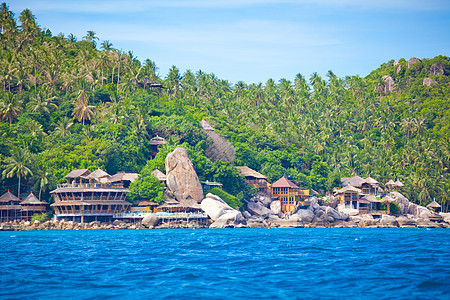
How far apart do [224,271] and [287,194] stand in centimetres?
6013

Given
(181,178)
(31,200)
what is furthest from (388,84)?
(31,200)

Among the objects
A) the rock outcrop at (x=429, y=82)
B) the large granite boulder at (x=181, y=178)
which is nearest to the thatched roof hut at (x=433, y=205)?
the large granite boulder at (x=181, y=178)

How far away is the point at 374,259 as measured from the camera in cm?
3472

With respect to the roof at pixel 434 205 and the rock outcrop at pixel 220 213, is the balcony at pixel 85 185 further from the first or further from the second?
the roof at pixel 434 205

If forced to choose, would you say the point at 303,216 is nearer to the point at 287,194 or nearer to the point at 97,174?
the point at 287,194

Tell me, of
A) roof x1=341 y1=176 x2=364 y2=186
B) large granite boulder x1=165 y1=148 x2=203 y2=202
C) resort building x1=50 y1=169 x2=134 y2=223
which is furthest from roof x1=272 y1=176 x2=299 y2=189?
resort building x1=50 y1=169 x2=134 y2=223

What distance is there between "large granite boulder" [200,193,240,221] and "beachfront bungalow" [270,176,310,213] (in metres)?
13.4

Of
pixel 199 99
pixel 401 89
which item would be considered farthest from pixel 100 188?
pixel 401 89

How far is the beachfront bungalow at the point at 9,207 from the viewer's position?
70562 mm

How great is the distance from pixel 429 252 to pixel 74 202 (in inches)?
1877

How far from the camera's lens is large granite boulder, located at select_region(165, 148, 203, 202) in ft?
258

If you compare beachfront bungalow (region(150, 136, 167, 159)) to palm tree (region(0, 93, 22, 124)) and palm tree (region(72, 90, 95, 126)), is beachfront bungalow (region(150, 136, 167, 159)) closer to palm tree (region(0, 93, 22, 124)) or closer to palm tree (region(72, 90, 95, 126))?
palm tree (region(72, 90, 95, 126))

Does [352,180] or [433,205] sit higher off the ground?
[352,180]

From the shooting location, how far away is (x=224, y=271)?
96.9 ft
